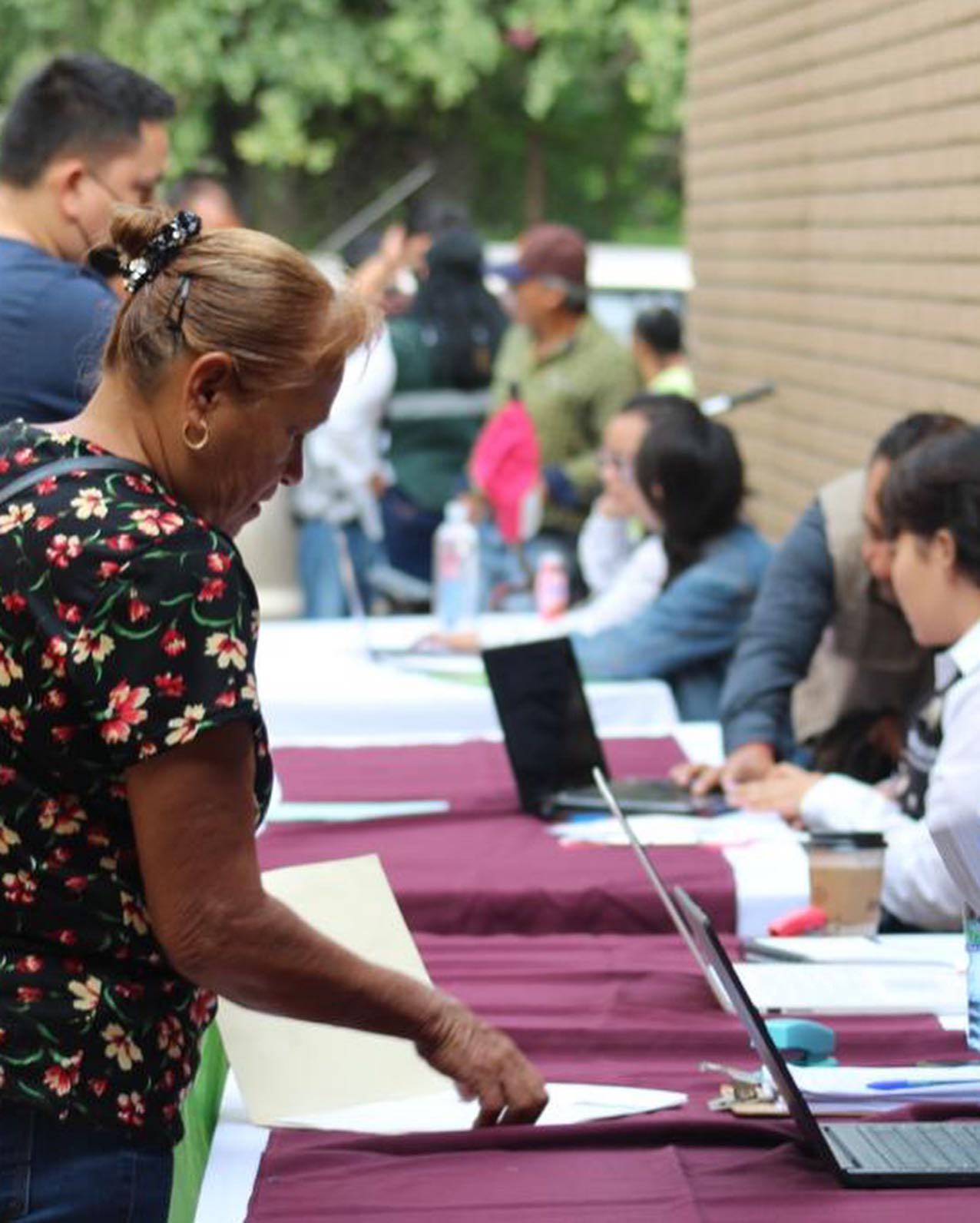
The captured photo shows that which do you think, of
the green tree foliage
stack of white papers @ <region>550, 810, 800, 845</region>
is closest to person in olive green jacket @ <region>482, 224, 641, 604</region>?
stack of white papers @ <region>550, 810, 800, 845</region>

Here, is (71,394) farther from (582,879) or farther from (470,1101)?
(470,1101)

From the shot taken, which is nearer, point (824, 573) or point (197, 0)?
point (824, 573)

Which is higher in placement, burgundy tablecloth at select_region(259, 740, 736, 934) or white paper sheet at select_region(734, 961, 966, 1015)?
white paper sheet at select_region(734, 961, 966, 1015)

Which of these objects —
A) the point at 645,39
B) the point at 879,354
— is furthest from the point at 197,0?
the point at 879,354

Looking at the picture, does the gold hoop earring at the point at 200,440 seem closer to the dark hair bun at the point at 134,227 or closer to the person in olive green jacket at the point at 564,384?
the dark hair bun at the point at 134,227

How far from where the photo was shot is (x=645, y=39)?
16547 mm

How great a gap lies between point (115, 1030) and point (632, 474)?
363 centimetres

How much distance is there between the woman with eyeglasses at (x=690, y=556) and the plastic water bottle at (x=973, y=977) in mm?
2653

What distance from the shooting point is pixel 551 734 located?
13.5 feet

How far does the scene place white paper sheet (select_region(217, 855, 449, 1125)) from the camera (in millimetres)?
2520

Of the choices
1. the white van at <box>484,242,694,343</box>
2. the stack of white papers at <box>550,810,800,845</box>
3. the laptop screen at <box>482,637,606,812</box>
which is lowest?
the white van at <box>484,242,694,343</box>

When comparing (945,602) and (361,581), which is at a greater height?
(945,602)

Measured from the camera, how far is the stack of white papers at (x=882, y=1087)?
2.42m

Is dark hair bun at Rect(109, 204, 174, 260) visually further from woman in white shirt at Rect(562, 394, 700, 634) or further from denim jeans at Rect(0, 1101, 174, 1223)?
woman in white shirt at Rect(562, 394, 700, 634)
